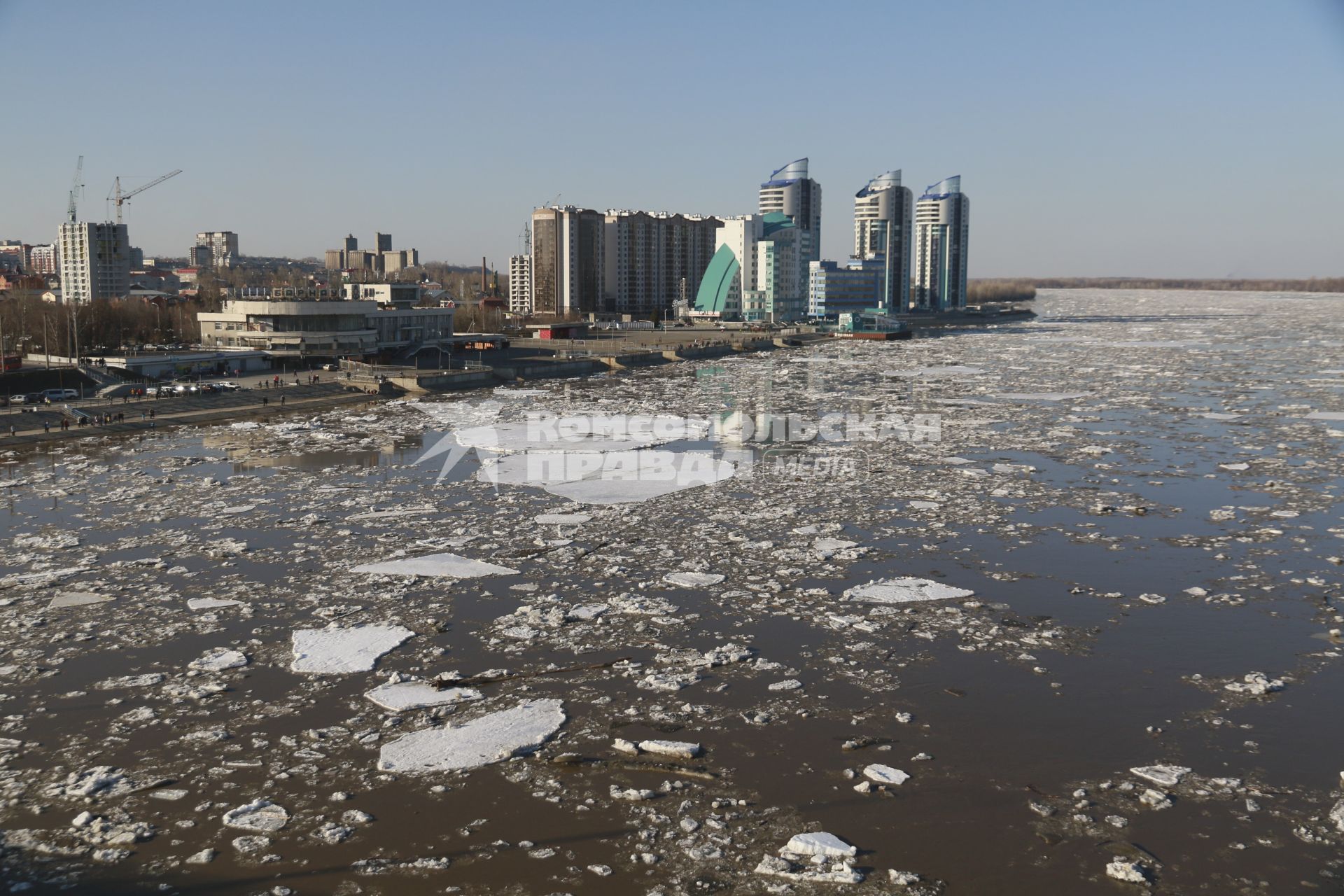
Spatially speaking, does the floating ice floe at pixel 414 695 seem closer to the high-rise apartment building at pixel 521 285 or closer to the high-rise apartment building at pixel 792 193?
the high-rise apartment building at pixel 521 285

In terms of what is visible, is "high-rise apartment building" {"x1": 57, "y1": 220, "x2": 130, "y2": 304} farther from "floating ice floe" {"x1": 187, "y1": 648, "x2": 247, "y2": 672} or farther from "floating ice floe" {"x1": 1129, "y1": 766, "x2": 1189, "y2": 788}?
"floating ice floe" {"x1": 1129, "y1": 766, "x2": 1189, "y2": 788}

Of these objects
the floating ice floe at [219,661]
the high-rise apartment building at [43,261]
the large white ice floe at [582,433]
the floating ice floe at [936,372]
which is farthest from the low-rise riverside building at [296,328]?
the high-rise apartment building at [43,261]

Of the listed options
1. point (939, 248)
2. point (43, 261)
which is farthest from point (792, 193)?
point (43, 261)

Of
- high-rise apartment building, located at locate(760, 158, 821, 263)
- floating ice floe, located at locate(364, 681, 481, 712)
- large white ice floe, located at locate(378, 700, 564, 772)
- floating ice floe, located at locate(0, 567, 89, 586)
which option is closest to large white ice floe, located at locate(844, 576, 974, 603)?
large white ice floe, located at locate(378, 700, 564, 772)

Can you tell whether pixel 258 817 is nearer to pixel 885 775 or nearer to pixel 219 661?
pixel 219 661

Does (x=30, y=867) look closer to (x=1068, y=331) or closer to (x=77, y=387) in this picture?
(x=77, y=387)

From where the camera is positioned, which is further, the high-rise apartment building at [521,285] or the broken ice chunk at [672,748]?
the high-rise apartment building at [521,285]

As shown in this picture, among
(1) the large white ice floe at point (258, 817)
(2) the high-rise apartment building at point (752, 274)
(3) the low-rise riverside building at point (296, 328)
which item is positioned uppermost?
(2) the high-rise apartment building at point (752, 274)
